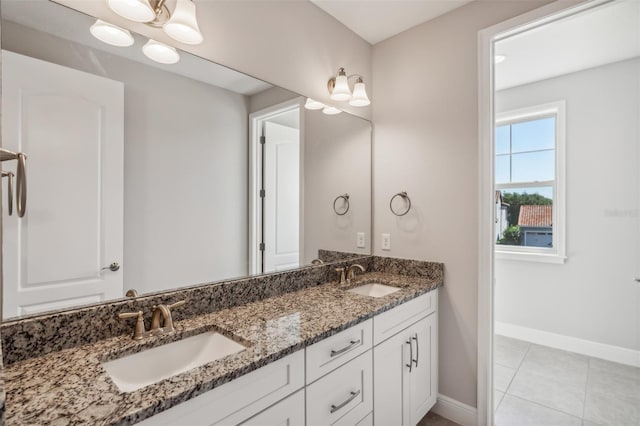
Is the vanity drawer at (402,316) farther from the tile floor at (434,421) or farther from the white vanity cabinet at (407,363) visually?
the tile floor at (434,421)

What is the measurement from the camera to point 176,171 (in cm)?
140

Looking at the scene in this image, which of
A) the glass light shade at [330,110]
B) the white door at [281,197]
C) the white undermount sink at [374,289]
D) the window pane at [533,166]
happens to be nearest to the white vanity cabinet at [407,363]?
the white undermount sink at [374,289]

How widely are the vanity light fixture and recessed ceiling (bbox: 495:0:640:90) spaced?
175cm

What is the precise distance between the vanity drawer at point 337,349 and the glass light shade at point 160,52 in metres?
1.28

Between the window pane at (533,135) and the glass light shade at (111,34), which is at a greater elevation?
the window pane at (533,135)

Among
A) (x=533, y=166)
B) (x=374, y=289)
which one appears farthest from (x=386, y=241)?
(x=533, y=166)

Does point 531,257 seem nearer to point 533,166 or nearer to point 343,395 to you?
point 533,166

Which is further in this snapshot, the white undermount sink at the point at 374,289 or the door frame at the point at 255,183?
the white undermount sink at the point at 374,289

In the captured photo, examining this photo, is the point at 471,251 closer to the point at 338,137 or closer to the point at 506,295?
the point at 338,137

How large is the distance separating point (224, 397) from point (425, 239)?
→ 1.63 m

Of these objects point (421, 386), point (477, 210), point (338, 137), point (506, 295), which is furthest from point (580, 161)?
point (421, 386)

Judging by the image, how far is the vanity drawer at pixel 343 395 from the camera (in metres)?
1.19

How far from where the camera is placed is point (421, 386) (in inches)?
73.7

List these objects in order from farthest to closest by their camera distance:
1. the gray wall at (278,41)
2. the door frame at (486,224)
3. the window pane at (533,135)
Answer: the window pane at (533,135)
the door frame at (486,224)
the gray wall at (278,41)
